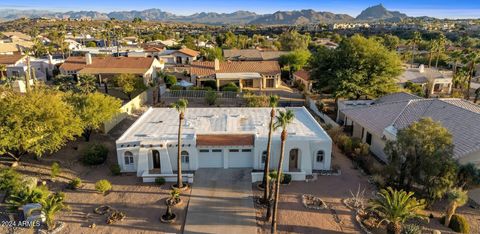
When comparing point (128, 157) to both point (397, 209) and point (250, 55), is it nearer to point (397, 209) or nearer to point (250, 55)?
point (397, 209)

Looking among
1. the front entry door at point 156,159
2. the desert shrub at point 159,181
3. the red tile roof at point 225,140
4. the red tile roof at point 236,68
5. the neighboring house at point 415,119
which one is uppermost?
the red tile roof at point 236,68

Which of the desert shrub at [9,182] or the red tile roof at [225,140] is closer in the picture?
the desert shrub at [9,182]

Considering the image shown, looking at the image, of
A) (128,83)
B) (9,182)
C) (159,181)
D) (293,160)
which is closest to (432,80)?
(293,160)

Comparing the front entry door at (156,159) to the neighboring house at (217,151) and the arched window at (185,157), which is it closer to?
the neighboring house at (217,151)

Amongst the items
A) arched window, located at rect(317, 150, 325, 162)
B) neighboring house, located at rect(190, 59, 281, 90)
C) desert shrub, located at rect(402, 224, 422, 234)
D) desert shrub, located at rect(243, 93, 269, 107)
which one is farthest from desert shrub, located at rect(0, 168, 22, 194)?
neighboring house, located at rect(190, 59, 281, 90)

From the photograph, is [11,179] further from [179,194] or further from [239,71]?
[239,71]

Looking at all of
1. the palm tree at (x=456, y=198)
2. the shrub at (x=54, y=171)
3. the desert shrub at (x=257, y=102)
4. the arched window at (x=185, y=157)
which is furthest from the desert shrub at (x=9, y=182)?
the desert shrub at (x=257, y=102)

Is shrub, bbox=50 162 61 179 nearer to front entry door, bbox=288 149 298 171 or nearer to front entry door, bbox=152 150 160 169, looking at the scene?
front entry door, bbox=152 150 160 169
